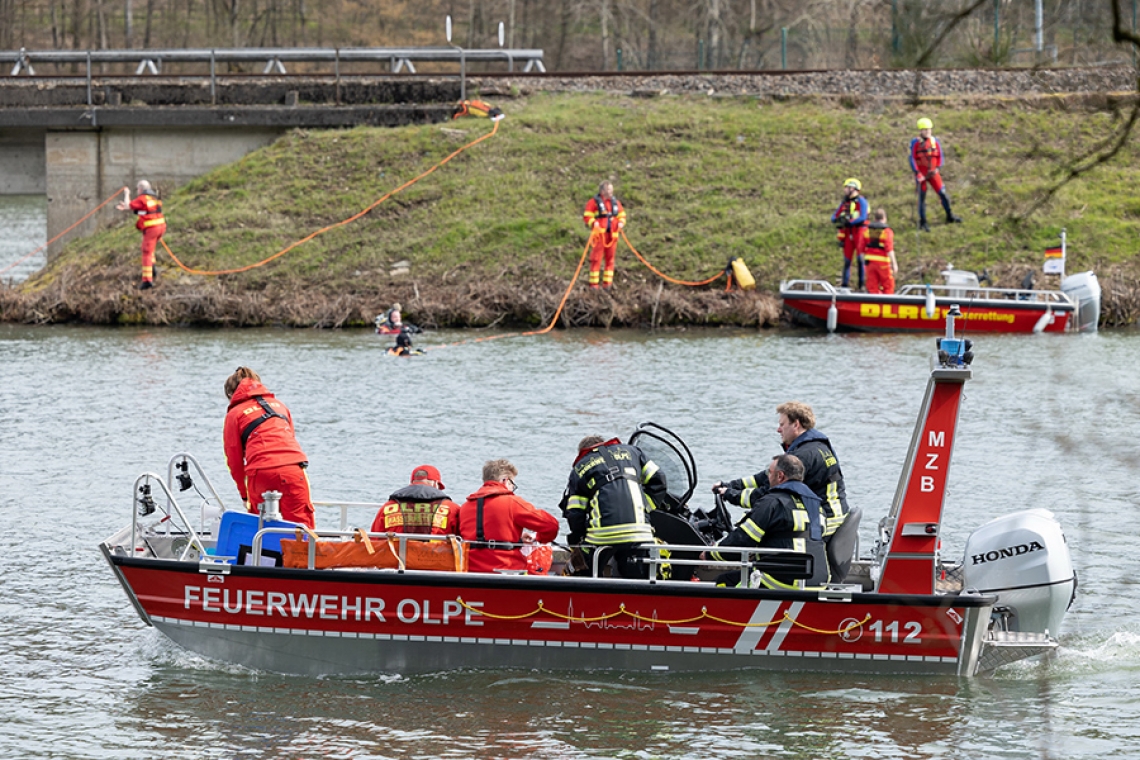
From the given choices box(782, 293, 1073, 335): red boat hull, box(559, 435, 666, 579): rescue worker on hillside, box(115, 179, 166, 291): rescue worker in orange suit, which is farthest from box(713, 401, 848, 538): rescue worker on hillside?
box(115, 179, 166, 291): rescue worker in orange suit

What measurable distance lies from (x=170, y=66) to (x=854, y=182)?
105 ft

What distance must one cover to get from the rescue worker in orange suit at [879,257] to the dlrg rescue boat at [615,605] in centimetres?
1563

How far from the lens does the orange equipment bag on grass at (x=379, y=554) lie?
29.8 feet

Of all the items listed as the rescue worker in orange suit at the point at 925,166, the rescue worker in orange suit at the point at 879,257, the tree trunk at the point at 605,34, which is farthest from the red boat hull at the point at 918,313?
the tree trunk at the point at 605,34

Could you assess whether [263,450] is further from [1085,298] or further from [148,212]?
[148,212]

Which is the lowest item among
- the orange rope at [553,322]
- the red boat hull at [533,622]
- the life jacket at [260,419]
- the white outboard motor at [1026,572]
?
the red boat hull at [533,622]

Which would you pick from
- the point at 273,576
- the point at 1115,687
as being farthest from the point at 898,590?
the point at 273,576

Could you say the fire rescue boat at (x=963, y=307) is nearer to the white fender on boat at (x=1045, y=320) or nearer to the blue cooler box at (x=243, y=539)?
the white fender on boat at (x=1045, y=320)

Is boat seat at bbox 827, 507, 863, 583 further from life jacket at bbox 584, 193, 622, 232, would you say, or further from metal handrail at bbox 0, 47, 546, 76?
metal handrail at bbox 0, 47, 546, 76

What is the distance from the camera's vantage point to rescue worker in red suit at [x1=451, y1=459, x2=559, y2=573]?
910 centimetres

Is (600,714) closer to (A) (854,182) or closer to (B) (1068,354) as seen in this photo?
(B) (1068,354)

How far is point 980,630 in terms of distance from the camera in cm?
897

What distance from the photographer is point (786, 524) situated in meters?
8.91

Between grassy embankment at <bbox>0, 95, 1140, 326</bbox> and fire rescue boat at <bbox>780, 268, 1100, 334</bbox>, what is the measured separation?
3.92 feet
